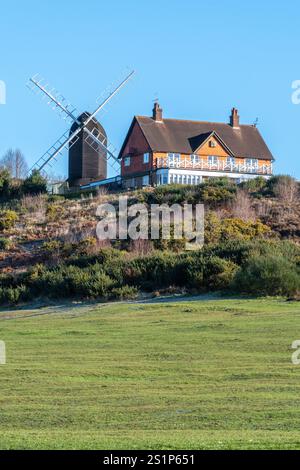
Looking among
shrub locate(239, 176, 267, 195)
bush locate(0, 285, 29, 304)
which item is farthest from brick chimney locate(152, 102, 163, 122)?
bush locate(0, 285, 29, 304)

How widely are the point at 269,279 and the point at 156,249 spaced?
1342 cm

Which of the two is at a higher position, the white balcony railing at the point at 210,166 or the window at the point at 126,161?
the window at the point at 126,161

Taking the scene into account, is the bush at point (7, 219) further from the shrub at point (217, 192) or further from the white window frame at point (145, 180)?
the white window frame at point (145, 180)

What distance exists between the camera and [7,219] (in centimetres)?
5762

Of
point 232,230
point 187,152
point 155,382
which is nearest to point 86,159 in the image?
point 187,152

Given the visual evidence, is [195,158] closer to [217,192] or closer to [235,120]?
[235,120]

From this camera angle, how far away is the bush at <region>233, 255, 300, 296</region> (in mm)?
34625

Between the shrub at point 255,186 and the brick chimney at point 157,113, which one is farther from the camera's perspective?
the brick chimney at point 157,113

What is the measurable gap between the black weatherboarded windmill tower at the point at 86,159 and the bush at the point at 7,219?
80.6 feet

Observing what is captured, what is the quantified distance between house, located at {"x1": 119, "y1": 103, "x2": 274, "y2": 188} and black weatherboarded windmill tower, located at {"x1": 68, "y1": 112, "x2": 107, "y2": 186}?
9.52 feet

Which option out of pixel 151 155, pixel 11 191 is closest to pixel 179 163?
pixel 151 155

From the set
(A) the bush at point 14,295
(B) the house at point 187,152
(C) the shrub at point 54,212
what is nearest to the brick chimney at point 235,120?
(B) the house at point 187,152

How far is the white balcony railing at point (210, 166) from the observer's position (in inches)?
2960

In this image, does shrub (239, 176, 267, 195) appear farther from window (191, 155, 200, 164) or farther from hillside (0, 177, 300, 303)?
window (191, 155, 200, 164)
